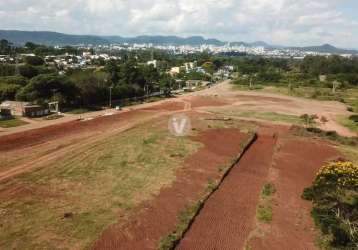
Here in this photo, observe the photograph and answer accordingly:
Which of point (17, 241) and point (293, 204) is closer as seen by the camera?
point (17, 241)

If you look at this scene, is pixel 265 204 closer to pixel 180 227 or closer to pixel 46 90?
pixel 180 227

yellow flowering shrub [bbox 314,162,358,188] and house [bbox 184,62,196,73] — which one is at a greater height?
yellow flowering shrub [bbox 314,162,358,188]

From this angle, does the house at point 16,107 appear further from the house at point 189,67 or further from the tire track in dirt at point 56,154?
the house at point 189,67

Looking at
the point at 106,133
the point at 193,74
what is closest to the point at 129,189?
the point at 106,133

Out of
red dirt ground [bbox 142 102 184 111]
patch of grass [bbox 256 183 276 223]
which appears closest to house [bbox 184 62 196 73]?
red dirt ground [bbox 142 102 184 111]

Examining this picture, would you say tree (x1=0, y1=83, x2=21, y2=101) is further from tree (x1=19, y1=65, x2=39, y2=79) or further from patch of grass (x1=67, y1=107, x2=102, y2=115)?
tree (x1=19, y1=65, x2=39, y2=79)

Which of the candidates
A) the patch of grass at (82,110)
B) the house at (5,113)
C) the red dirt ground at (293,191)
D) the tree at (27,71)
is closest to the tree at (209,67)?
the tree at (27,71)

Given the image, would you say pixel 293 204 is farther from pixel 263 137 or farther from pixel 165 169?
pixel 263 137
